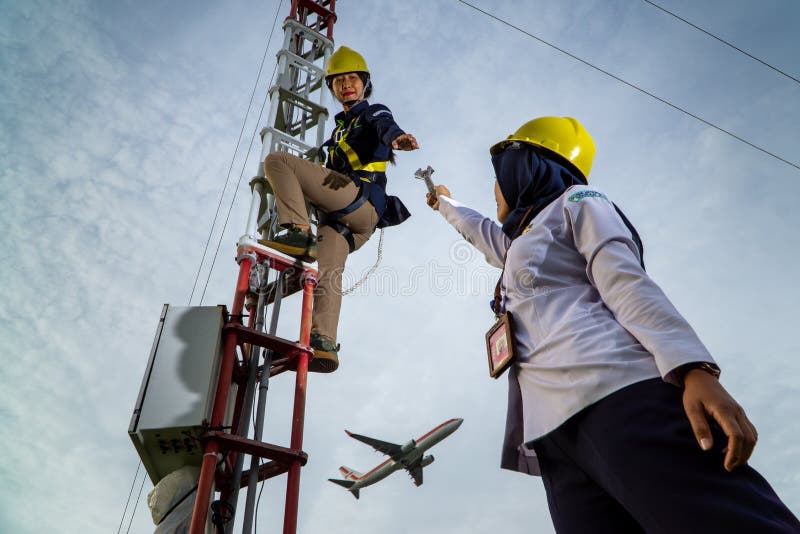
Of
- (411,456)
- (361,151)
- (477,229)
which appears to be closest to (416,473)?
(411,456)

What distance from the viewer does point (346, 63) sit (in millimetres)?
5266

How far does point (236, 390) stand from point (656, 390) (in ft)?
11.1

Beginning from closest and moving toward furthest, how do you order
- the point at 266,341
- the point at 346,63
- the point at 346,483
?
the point at 266,341, the point at 346,63, the point at 346,483

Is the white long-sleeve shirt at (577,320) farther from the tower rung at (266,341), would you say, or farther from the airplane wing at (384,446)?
the airplane wing at (384,446)

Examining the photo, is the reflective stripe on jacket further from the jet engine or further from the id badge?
the jet engine

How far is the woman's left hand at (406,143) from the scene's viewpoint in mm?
4074

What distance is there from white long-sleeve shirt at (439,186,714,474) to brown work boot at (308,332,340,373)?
8.45ft

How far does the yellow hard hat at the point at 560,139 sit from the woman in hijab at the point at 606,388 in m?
0.13

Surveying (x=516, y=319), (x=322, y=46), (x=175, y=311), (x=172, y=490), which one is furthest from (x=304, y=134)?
(x=516, y=319)

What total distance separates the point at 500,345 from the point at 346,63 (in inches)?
158

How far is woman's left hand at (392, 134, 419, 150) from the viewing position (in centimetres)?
407

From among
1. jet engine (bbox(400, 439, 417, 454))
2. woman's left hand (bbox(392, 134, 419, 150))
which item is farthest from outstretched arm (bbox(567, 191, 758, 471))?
jet engine (bbox(400, 439, 417, 454))

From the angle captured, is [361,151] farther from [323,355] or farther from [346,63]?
[323,355]

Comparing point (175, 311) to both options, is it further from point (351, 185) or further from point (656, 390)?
point (656, 390)
